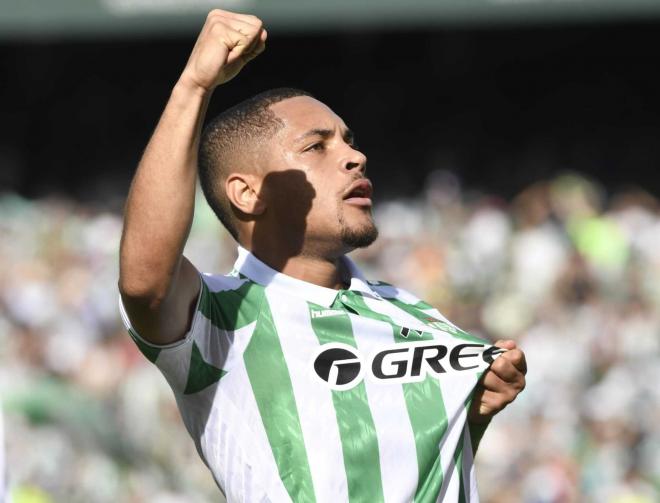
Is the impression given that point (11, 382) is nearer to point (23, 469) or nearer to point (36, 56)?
point (23, 469)

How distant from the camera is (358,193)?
2779 millimetres

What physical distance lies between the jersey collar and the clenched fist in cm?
59

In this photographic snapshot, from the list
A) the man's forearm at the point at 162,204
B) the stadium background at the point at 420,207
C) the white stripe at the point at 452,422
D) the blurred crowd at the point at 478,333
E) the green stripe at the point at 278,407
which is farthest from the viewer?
the stadium background at the point at 420,207

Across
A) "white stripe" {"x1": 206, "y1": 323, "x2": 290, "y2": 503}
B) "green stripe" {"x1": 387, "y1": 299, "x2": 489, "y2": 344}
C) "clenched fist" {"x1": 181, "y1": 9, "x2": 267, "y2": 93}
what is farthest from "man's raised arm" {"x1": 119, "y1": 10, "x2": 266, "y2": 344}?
"green stripe" {"x1": 387, "y1": 299, "x2": 489, "y2": 344}

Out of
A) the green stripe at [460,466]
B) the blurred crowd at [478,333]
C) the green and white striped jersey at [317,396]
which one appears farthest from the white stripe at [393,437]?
the blurred crowd at [478,333]

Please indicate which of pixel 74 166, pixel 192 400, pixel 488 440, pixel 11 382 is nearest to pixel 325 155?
pixel 192 400

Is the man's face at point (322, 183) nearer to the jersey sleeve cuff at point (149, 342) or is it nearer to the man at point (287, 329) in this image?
the man at point (287, 329)

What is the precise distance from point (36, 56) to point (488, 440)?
248 inches

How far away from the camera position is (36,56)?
11547mm

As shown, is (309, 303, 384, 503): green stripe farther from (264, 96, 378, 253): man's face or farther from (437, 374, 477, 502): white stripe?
(264, 96, 378, 253): man's face

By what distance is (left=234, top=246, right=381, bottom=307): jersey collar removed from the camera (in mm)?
2713

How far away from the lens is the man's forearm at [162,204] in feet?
7.36

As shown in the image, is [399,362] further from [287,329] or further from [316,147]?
[316,147]

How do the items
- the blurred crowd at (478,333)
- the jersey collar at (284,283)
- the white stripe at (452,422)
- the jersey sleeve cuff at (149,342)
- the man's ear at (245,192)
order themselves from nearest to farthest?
the jersey sleeve cuff at (149,342) → the white stripe at (452,422) → the jersey collar at (284,283) → the man's ear at (245,192) → the blurred crowd at (478,333)
